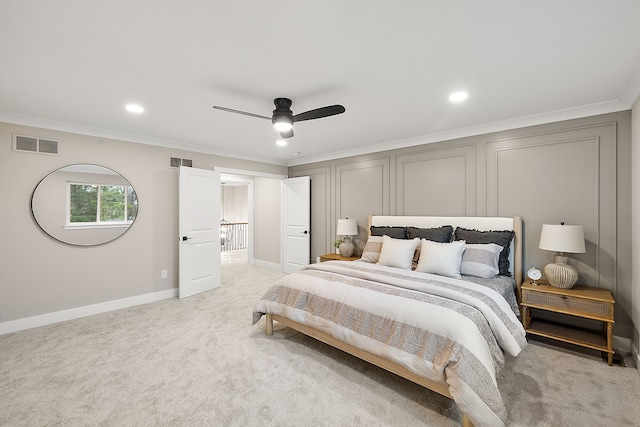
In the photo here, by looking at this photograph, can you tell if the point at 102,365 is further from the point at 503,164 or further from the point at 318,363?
the point at 503,164

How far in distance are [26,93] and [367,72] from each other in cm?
311

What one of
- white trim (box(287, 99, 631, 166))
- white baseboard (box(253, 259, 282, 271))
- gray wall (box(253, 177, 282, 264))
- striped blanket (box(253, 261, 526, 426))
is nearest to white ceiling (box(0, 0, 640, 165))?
white trim (box(287, 99, 631, 166))

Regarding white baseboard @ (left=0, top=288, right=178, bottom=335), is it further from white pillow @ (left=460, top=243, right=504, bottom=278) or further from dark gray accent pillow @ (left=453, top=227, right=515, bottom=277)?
dark gray accent pillow @ (left=453, top=227, right=515, bottom=277)

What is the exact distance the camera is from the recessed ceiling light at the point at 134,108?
286 centimetres

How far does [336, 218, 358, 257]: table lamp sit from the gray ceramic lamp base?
8.29 ft

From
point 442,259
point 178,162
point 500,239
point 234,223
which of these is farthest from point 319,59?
point 234,223

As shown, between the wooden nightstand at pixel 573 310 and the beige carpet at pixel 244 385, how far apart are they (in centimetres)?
15

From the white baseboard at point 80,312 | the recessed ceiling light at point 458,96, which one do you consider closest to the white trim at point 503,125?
the recessed ceiling light at point 458,96

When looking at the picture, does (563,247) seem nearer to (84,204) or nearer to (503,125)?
(503,125)

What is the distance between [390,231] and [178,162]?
350cm

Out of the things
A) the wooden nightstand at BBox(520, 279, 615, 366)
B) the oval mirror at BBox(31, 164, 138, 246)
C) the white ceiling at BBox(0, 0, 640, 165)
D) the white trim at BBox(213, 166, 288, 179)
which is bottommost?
the wooden nightstand at BBox(520, 279, 615, 366)

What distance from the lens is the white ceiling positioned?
1.51m

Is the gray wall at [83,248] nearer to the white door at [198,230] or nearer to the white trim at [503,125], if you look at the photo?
the white door at [198,230]

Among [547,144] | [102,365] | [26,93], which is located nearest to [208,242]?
[102,365]
